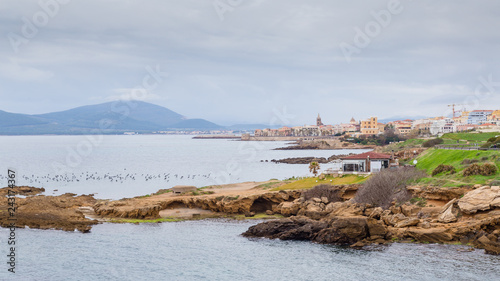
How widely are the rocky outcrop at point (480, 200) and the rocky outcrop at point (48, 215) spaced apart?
26.9m

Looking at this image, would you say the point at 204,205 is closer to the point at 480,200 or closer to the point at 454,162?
the point at 454,162

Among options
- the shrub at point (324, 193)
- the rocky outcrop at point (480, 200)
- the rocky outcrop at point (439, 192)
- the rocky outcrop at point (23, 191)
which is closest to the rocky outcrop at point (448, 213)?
the rocky outcrop at point (480, 200)

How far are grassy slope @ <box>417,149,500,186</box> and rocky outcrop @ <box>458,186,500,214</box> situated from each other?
318 cm

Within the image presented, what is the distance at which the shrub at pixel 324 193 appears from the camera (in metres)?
42.3

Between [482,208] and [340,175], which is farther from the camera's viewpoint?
[340,175]

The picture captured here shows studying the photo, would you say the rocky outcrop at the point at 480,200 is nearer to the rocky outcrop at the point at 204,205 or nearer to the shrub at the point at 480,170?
the shrub at the point at 480,170

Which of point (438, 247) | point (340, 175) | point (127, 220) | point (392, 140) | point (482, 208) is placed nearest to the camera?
point (438, 247)

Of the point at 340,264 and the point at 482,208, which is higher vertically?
the point at 482,208

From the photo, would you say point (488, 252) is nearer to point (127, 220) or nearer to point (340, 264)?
point (340, 264)

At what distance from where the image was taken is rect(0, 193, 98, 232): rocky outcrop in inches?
1491

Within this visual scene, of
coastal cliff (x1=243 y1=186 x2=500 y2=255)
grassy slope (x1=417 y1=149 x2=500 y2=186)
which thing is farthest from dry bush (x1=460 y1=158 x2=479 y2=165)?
coastal cliff (x1=243 y1=186 x2=500 y2=255)

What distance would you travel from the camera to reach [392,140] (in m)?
168

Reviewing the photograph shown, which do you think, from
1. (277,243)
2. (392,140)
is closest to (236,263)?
(277,243)

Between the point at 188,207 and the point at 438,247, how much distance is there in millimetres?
24376
